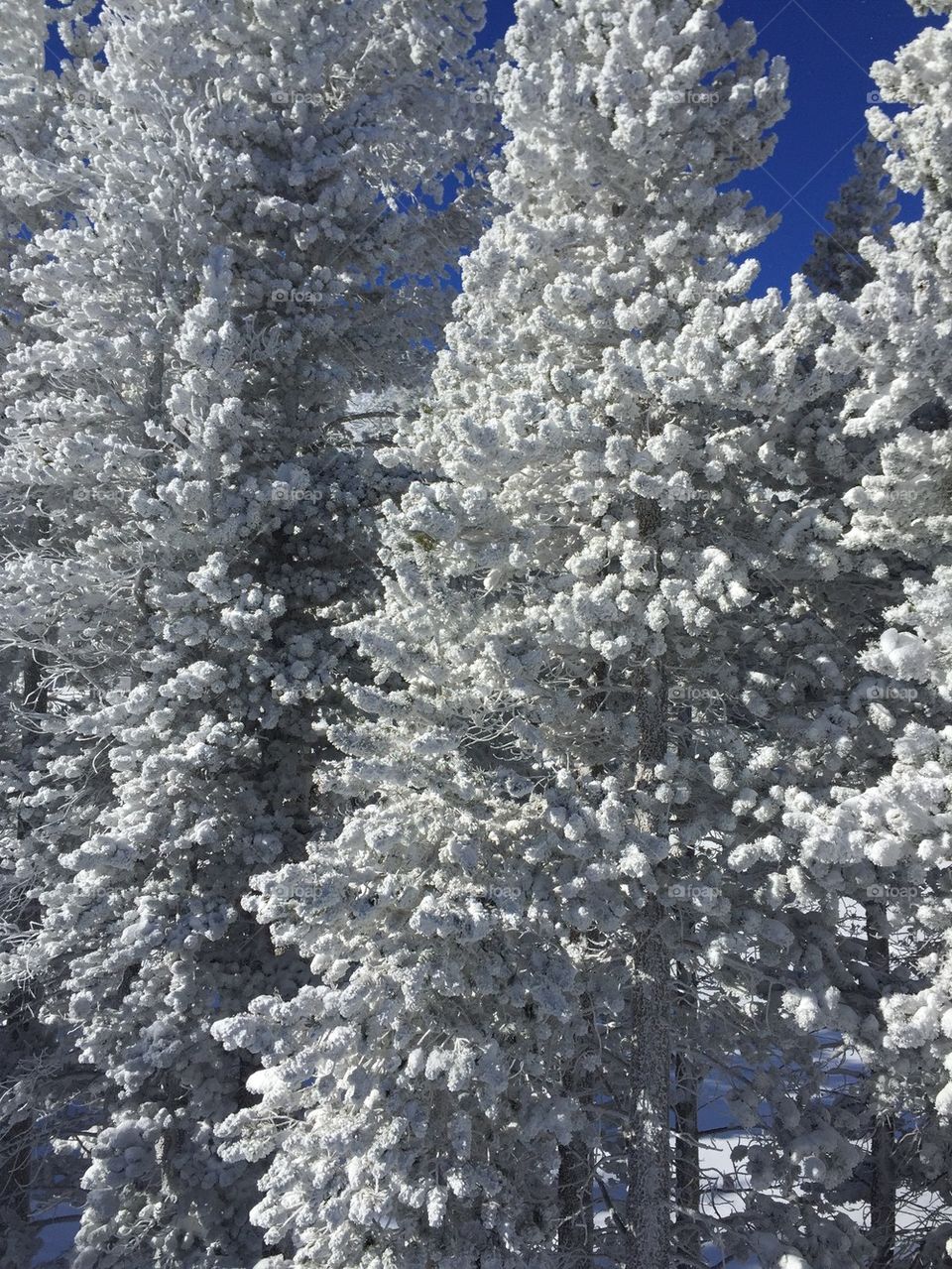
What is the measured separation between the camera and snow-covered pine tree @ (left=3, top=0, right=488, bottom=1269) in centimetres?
830

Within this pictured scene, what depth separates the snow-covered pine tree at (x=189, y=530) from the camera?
830 centimetres

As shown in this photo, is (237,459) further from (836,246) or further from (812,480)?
(836,246)

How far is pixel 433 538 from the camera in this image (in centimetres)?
715

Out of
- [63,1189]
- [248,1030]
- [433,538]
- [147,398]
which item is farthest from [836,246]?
[63,1189]

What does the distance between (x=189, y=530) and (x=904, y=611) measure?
659cm

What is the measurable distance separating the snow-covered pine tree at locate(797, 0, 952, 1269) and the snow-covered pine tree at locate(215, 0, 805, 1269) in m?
0.88

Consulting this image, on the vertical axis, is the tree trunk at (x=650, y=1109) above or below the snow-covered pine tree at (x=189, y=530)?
below

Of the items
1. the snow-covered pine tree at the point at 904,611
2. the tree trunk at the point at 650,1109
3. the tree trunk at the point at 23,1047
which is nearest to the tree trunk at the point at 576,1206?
the tree trunk at the point at 650,1109

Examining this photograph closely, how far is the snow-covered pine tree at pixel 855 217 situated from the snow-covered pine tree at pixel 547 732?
2.33 meters

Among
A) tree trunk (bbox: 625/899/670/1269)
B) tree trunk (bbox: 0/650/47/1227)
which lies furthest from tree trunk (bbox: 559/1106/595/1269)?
tree trunk (bbox: 0/650/47/1227)

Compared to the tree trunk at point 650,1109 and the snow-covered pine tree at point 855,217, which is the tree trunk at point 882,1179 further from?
the snow-covered pine tree at point 855,217

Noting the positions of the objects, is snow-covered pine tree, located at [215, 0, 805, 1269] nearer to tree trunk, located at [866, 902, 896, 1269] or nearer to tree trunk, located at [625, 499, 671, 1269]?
tree trunk, located at [625, 499, 671, 1269]

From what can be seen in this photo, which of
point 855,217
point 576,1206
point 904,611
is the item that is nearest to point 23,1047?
point 576,1206

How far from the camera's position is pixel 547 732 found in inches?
299
